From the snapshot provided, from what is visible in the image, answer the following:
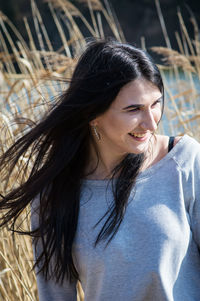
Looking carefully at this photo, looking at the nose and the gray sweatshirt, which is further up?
the nose

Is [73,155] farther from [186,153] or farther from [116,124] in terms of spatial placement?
[186,153]

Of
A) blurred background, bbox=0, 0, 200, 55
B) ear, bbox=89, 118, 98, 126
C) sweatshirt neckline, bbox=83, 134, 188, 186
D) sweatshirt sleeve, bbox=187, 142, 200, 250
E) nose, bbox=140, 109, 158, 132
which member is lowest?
sweatshirt sleeve, bbox=187, 142, 200, 250

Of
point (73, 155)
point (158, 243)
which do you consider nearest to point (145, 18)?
point (73, 155)

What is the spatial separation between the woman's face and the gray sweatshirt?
104mm

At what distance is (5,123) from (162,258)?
0.74 m

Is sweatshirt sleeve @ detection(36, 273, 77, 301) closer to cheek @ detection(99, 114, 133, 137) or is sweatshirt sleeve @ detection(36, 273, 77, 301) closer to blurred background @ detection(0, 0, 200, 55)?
cheek @ detection(99, 114, 133, 137)

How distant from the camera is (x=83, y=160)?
1518 millimetres

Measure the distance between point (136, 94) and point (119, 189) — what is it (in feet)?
0.89

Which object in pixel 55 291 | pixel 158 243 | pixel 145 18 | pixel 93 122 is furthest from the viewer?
pixel 145 18

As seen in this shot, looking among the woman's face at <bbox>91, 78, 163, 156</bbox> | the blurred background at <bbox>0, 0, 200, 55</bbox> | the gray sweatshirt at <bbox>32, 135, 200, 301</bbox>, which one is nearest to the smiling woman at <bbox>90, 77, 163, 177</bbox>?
the woman's face at <bbox>91, 78, 163, 156</bbox>

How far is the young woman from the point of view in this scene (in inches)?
51.1

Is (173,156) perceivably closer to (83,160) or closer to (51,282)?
(83,160)

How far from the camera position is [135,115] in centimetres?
129

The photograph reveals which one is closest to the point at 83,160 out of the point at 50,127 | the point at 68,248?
the point at 50,127
